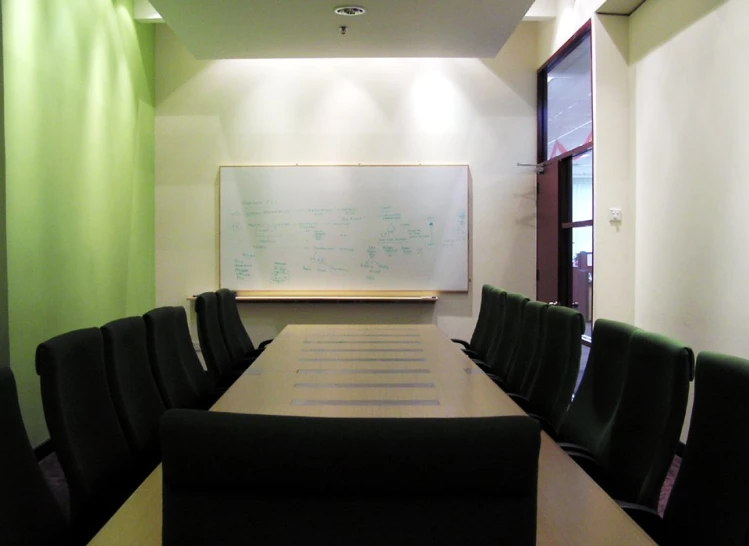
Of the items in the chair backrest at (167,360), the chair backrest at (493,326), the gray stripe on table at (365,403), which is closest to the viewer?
the gray stripe on table at (365,403)

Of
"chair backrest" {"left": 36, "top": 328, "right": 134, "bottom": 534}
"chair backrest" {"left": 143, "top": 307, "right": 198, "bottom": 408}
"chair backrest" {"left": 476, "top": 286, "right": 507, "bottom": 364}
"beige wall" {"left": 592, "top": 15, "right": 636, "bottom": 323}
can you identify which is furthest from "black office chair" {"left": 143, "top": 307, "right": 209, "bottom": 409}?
"beige wall" {"left": 592, "top": 15, "right": 636, "bottom": 323}

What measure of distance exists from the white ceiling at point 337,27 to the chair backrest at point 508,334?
91.5 inches

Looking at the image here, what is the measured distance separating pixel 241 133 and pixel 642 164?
4.10 meters

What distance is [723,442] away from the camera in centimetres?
130

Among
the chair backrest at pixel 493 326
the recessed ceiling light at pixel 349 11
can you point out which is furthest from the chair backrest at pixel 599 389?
the recessed ceiling light at pixel 349 11

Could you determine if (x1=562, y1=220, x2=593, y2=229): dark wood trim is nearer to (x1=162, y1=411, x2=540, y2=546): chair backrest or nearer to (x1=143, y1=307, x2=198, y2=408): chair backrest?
(x1=143, y1=307, x2=198, y2=408): chair backrest

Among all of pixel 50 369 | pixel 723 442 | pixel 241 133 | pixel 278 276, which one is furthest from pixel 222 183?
pixel 723 442

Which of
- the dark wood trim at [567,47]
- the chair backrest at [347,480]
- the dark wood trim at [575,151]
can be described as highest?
the dark wood trim at [567,47]

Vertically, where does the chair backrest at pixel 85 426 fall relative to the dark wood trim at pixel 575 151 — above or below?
below

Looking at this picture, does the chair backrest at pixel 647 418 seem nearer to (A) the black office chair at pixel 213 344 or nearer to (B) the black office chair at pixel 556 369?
(B) the black office chair at pixel 556 369

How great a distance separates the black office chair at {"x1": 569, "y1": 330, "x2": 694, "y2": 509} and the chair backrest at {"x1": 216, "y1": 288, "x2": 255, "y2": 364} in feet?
8.96

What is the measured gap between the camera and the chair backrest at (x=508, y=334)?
131 inches

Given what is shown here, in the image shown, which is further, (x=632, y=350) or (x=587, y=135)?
(x=587, y=135)

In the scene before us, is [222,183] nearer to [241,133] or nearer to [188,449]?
[241,133]
